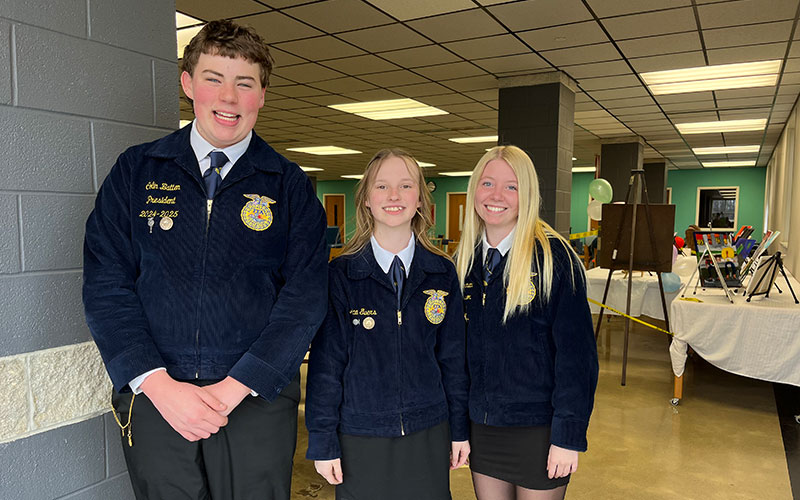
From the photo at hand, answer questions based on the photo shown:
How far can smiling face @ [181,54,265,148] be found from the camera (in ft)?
3.86

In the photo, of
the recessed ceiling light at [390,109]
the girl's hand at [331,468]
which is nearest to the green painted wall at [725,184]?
the recessed ceiling light at [390,109]

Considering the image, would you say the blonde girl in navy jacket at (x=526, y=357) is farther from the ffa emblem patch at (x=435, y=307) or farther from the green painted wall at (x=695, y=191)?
the green painted wall at (x=695, y=191)

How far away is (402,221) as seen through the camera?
1.48 metres

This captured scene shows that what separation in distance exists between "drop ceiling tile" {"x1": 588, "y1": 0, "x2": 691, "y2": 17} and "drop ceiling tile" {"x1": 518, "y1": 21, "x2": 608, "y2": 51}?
0.79 feet

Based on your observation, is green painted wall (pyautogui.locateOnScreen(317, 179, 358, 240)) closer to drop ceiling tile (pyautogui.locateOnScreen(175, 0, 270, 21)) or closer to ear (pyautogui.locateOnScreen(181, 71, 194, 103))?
drop ceiling tile (pyautogui.locateOnScreen(175, 0, 270, 21))

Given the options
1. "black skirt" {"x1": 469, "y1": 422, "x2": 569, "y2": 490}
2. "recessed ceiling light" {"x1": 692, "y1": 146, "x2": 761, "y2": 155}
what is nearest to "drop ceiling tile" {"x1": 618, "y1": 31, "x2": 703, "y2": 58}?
"black skirt" {"x1": 469, "y1": 422, "x2": 569, "y2": 490}

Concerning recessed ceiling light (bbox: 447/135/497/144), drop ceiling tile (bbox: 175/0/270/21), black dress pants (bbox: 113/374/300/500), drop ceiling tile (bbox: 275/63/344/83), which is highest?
drop ceiling tile (bbox: 175/0/270/21)

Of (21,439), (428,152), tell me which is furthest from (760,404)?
(428,152)

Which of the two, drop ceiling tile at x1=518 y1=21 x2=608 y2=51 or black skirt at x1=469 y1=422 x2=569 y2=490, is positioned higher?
drop ceiling tile at x1=518 y1=21 x2=608 y2=51

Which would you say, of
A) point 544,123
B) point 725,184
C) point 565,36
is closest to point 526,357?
point 565,36

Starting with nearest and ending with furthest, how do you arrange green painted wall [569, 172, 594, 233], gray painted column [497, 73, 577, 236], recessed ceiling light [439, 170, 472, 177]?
gray painted column [497, 73, 577, 236] → recessed ceiling light [439, 170, 472, 177] → green painted wall [569, 172, 594, 233]

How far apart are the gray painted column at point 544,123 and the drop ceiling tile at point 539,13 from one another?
1.48 metres

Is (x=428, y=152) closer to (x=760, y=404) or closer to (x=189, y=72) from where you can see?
(x=760, y=404)

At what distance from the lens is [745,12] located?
3.79 meters
